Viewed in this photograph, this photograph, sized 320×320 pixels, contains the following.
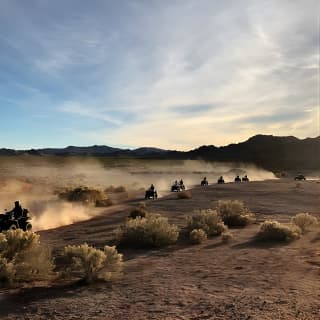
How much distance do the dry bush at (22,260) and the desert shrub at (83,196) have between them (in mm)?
19991

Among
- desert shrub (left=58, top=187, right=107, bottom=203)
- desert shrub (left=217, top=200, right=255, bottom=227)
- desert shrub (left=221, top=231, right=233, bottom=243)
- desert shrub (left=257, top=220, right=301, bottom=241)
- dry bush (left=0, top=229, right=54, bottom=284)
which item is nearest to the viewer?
dry bush (left=0, top=229, right=54, bottom=284)

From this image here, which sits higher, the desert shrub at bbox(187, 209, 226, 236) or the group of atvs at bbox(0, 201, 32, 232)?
the group of atvs at bbox(0, 201, 32, 232)

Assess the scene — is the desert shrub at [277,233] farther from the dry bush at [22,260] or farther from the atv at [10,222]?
the atv at [10,222]

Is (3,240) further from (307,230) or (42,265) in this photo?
(307,230)

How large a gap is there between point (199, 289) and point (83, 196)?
23.6 meters

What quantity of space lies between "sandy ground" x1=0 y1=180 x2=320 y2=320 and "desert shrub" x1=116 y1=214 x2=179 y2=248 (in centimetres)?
46

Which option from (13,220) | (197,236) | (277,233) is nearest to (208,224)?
(197,236)

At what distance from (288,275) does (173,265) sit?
2.90 metres

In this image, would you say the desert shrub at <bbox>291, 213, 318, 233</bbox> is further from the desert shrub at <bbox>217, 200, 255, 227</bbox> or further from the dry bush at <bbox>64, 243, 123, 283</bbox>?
the dry bush at <bbox>64, 243, 123, 283</bbox>

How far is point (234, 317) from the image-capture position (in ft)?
29.2

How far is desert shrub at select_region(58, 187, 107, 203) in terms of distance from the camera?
109 feet

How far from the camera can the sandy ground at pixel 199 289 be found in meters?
9.30

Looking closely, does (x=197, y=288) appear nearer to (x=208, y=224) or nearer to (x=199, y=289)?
(x=199, y=289)

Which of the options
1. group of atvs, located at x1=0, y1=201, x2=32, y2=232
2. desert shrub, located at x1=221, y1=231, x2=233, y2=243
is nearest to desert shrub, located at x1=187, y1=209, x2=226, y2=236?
desert shrub, located at x1=221, y1=231, x2=233, y2=243
